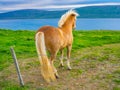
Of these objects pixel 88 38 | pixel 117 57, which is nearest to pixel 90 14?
pixel 88 38

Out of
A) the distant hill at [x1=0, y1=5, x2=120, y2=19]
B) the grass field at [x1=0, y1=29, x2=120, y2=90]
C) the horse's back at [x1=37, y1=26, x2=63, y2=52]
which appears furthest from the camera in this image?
the distant hill at [x1=0, y1=5, x2=120, y2=19]

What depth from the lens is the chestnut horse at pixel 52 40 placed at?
8.03 m

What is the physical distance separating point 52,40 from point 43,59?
81 cm

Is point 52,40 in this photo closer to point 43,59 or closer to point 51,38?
point 51,38

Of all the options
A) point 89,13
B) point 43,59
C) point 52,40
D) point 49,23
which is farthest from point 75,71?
point 89,13

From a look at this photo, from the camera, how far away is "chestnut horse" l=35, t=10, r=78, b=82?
26.3 ft

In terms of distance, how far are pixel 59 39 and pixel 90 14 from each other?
96305mm

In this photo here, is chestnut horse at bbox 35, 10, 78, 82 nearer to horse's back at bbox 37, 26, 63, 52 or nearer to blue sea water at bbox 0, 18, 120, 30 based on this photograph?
horse's back at bbox 37, 26, 63, 52

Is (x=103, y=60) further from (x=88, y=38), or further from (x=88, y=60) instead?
(x=88, y=38)

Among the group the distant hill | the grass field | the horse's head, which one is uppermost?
the horse's head

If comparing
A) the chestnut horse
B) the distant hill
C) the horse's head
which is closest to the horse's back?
the chestnut horse

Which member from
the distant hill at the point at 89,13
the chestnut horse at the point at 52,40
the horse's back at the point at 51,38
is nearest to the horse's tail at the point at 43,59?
the chestnut horse at the point at 52,40

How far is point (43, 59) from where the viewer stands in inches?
313

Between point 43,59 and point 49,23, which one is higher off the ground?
point 43,59
